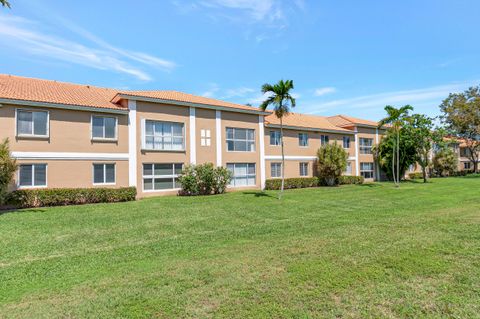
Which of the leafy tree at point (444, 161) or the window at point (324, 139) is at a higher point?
the window at point (324, 139)

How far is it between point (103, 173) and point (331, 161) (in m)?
20.0

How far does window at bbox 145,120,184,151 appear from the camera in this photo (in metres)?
20.3

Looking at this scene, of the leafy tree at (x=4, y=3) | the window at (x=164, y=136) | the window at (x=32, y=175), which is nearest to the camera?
the leafy tree at (x=4, y=3)

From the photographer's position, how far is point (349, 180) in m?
31.1

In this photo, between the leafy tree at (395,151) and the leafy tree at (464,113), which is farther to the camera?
the leafy tree at (464,113)

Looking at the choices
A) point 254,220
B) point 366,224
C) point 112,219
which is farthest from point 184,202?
point 366,224

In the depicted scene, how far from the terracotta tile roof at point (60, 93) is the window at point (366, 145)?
1834 centimetres

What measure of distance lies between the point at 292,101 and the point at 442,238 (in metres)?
12.2

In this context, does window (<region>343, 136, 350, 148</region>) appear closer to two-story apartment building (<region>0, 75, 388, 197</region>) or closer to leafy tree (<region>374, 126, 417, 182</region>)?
leafy tree (<region>374, 126, 417, 182</region>)

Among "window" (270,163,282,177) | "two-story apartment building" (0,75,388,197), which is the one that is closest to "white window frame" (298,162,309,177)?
"two-story apartment building" (0,75,388,197)

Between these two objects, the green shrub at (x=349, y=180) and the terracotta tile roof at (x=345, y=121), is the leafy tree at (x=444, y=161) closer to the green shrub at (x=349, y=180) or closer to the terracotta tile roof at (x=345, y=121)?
the terracotta tile roof at (x=345, y=121)

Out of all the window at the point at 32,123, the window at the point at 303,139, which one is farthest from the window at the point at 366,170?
the window at the point at 32,123

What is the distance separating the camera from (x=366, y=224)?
10.2m

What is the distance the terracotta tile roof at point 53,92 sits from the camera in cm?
1700
